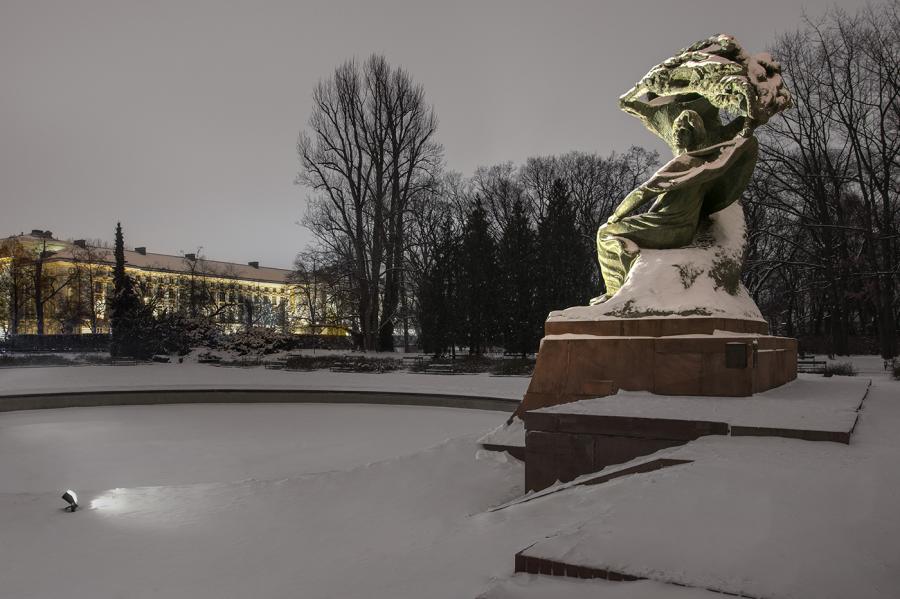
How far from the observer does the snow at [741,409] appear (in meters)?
4.62

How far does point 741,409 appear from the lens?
5371 millimetres

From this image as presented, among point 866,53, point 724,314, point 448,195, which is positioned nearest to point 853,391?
point 724,314

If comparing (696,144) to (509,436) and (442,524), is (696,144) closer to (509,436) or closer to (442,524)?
(509,436)

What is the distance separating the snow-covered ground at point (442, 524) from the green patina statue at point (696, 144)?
298cm

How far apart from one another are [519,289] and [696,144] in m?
23.0

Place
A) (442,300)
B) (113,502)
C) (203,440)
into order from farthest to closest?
(442,300), (203,440), (113,502)

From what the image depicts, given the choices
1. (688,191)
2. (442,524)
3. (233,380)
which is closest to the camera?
(442,524)

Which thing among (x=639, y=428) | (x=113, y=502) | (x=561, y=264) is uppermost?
(x=561, y=264)

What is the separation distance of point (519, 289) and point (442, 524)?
26.4m

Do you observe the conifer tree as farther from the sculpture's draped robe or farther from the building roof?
the sculpture's draped robe

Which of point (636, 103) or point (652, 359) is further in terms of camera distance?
point (636, 103)

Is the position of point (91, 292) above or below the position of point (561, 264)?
above

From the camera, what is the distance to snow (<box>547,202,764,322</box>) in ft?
23.1

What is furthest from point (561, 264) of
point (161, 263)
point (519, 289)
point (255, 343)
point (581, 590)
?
point (161, 263)
